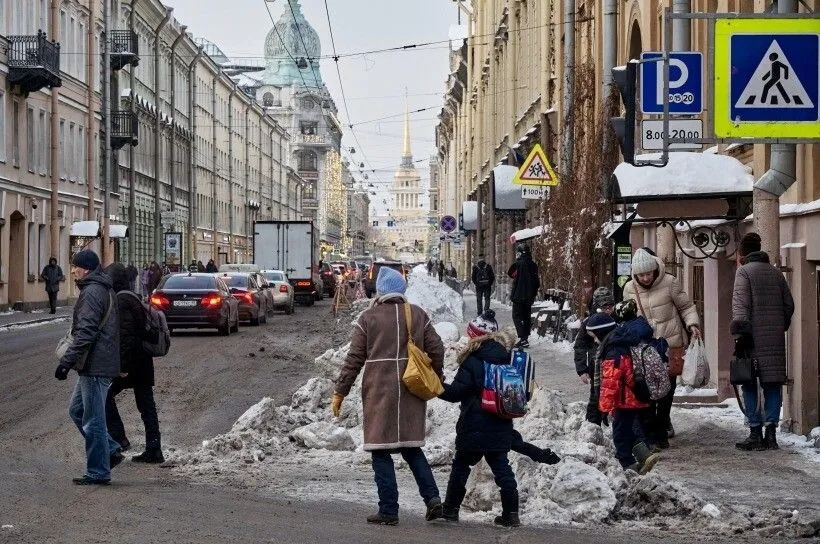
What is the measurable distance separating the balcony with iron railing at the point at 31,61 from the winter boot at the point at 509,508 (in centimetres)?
4252

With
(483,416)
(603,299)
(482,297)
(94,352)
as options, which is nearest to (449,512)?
(483,416)

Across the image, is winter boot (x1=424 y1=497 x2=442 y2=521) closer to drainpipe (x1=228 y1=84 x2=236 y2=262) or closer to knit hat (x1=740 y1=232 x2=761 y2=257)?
knit hat (x1=740 y1=232 x2=761 y2=257)

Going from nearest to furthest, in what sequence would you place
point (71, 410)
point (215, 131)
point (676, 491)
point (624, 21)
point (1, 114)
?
point (676, 491)
point (71, 410)
point (624, 21)
point (1, 114)
point (215, 131)

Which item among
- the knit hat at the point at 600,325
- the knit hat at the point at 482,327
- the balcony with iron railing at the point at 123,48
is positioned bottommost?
the knit hat at the point at 600,325

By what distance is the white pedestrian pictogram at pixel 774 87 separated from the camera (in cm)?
1077

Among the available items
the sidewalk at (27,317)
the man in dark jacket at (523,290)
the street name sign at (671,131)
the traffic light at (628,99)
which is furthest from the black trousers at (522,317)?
the sidewalk at (27,317)

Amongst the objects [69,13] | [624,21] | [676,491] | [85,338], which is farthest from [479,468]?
[69,13]

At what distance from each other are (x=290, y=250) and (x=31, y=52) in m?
14.6

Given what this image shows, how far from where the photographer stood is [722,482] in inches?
458

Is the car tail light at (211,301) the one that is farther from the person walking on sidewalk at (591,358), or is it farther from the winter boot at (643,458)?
the winter boot at (643,458)

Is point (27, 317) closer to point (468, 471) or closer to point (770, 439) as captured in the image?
point (770, 439)

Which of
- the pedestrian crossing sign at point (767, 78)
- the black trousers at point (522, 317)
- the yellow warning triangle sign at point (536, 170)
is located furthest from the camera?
the black trousers at point (522, 317)

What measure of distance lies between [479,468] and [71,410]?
3162 mm

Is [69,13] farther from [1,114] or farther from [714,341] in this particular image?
[714,341]
